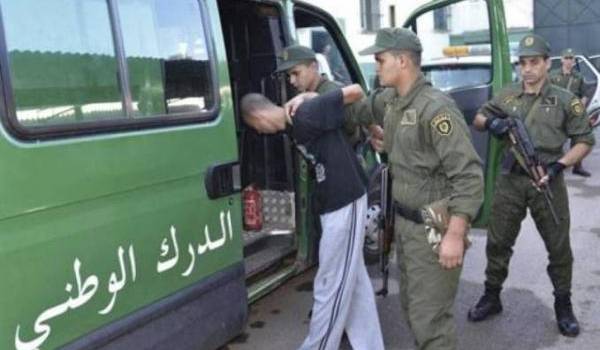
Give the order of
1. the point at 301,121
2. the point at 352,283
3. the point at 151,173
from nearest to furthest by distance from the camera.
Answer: the point at 151,173 < the point at 301,121 < the point at 352,283

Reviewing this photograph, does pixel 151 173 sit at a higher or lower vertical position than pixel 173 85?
lower

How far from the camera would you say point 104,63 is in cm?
231

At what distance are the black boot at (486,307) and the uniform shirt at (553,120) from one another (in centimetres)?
88

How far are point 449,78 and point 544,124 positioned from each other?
307 centimetres

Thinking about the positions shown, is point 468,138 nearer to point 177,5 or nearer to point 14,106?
point 177,5

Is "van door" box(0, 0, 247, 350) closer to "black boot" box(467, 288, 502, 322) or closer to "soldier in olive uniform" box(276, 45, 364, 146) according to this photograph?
"soldier in olive uniform" box(276, 45, 364, 146)

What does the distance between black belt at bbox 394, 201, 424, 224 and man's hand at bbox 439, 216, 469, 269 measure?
16 cm

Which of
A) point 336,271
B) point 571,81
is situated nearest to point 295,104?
point 336,271

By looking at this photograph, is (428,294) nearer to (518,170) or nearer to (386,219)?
(386,219)

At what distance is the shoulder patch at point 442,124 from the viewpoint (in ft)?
8.27

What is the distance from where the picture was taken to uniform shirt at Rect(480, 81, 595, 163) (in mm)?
3586

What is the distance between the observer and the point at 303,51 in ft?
10.6

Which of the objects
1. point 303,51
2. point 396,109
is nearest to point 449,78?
point 303,51

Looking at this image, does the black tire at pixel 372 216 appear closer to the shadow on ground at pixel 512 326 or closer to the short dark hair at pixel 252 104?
the shadow on ground at pixel 512 326
